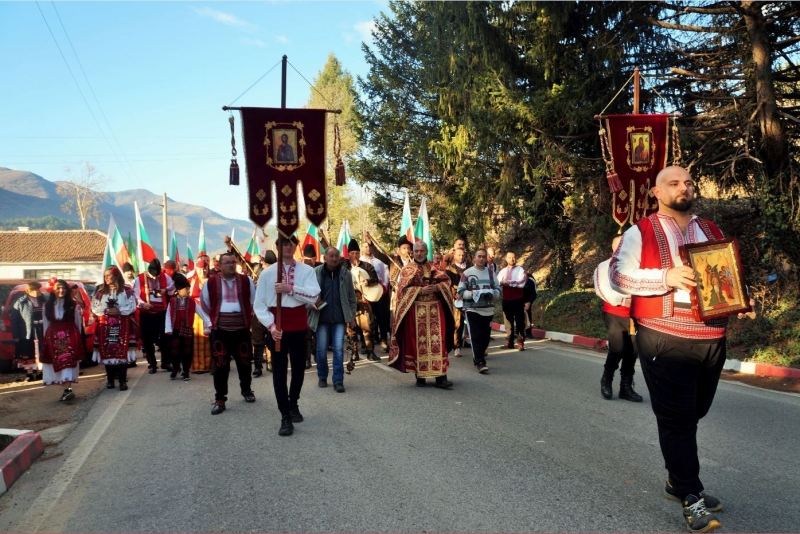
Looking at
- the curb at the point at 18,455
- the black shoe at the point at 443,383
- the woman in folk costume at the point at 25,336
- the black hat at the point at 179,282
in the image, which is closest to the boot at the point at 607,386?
the black shoe at the point at 443,383

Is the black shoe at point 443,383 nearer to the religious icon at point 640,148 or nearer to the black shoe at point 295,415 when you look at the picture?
the black shoe at point 295,415

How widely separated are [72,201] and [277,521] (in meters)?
82.8

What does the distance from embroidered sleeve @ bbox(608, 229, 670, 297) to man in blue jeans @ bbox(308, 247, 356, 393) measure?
5.06 m

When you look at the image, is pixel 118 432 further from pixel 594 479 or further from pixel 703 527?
pixel 703 527

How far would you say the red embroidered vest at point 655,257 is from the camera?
3854 mm

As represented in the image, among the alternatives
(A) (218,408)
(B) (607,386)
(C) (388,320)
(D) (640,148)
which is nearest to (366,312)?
(C) (388,320)

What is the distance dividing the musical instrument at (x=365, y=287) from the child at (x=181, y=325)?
2676mm

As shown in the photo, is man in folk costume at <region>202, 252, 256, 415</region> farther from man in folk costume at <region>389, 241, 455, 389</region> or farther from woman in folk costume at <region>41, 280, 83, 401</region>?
woman in folk costume at <region>41, 280, 83, 401</region>

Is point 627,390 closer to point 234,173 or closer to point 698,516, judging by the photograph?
point 698,516

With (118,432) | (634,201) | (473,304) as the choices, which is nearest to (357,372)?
(473,304)

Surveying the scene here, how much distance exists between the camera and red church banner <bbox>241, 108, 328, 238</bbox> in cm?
705

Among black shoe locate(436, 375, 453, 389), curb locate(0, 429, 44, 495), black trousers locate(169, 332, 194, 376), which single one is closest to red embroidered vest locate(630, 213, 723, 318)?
black shoe locate(436, 375, 453, 389)

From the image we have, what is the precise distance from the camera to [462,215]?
67.5 feet

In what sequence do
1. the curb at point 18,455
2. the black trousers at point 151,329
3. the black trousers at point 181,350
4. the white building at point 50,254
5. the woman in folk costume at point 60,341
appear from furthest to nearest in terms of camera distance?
the white building at point 50,254, the black trousers at point 151,329, the black trousers at point 181,350, the woman in folk costume at point 60,341, the curb at point 18,455
